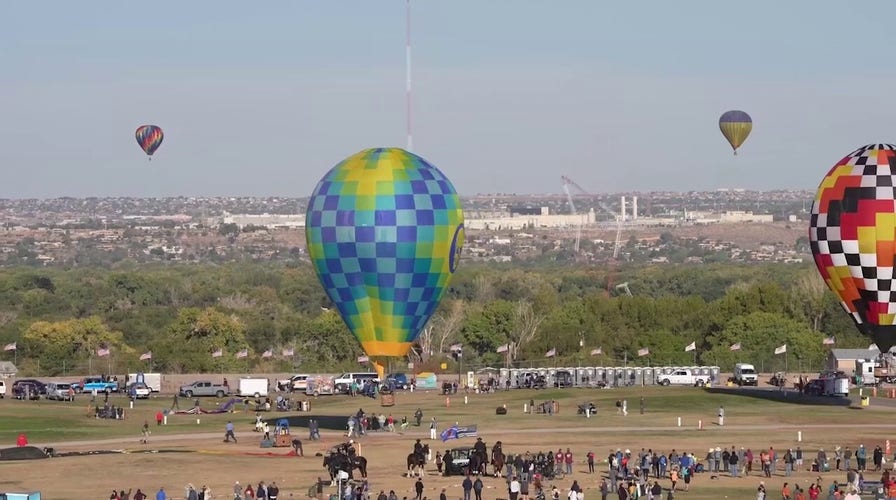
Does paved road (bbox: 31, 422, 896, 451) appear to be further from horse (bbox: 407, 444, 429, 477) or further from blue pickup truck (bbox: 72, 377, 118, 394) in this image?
blue pickup truck (bbox: 72, 377, 118, 394)


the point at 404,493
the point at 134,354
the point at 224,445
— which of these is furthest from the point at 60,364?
the point at 404,493

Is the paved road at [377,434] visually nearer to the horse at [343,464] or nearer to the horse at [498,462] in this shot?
the horse at [343,464]

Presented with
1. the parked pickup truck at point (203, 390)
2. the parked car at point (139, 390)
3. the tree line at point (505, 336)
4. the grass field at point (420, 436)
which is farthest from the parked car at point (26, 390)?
the tree line at point (505, 336)

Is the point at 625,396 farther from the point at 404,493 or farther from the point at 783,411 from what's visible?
the point at 404,493

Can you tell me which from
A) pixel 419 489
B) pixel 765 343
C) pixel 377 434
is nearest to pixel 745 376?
pixel 765 343

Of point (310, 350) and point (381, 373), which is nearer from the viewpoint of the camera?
point (381, 373)

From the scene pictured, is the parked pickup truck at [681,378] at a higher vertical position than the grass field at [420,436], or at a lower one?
higher

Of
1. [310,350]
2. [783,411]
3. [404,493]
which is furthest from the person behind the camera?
[310,350]

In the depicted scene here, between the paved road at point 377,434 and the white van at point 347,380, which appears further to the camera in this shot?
the white van at point 347,380
